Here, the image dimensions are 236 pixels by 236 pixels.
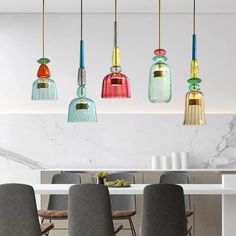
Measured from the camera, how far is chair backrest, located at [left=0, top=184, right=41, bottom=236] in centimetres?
520

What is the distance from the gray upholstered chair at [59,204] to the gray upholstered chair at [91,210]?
1.18 metres

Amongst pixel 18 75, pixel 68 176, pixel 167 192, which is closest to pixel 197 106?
pixel 167 192

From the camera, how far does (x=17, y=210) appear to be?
5.22m

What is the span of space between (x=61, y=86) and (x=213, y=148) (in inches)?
91.6

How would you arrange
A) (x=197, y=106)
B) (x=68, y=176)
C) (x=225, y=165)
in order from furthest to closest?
(x=225, y=165) < (x=68, y=176) < (x=197, y=106)

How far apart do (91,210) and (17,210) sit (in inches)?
24.8

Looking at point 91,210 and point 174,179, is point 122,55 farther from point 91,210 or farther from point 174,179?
point 91,210

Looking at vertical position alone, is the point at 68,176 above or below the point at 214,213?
above

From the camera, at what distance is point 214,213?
7.71 metres

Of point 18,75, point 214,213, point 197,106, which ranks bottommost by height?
point 214,213

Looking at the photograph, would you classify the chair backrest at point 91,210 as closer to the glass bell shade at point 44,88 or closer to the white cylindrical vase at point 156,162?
the glass bell shade at point 44,88

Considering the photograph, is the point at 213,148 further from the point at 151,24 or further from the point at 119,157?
the point at 151,24
